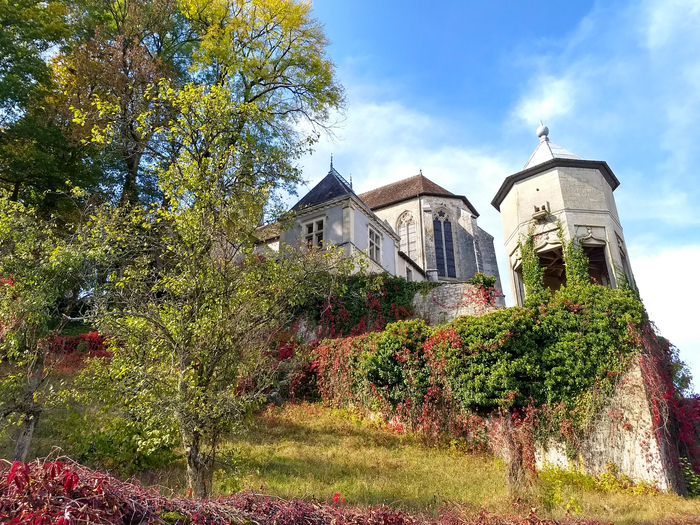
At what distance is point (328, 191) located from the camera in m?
22.9

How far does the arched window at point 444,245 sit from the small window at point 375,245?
8.27 meters

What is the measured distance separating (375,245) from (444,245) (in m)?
9.50

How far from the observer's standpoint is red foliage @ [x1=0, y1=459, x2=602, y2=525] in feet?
8.37

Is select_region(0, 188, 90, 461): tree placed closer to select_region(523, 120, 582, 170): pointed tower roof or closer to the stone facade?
select_region(523, 120, 582, 170): pointed tower roof

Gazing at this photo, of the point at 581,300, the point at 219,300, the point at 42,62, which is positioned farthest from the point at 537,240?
the point at 42,62

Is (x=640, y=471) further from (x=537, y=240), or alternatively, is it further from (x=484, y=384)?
(x=537, y=240)

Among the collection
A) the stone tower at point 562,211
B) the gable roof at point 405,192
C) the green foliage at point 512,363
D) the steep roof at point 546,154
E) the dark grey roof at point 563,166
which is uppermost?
the gable roof at point 405,192

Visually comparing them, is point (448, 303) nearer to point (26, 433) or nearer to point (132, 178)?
point (26, 433)

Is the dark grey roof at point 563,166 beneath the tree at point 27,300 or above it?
above

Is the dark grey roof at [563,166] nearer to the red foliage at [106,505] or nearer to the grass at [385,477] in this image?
the grass at [385,477]

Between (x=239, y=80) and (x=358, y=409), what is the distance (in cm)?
1442

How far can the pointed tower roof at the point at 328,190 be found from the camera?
73.2ft

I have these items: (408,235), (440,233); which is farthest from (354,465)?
(440,233)

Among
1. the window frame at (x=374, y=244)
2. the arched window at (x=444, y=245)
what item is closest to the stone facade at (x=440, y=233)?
the arched window at (x=444, y=245)
